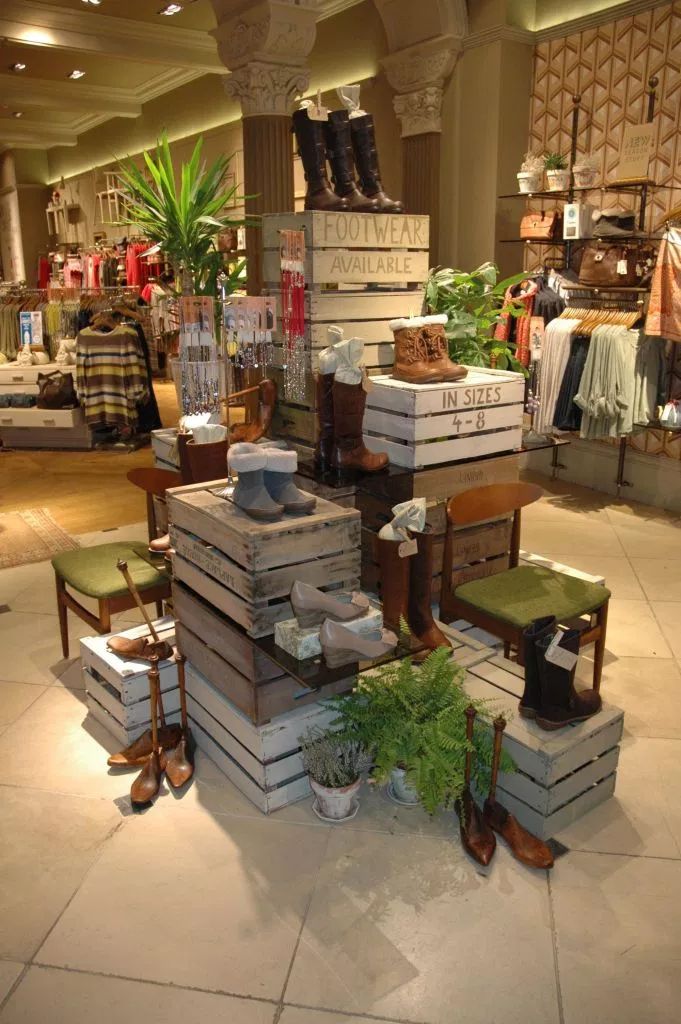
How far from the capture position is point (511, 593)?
10.1 ft

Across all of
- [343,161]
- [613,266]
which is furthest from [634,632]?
[613,266]

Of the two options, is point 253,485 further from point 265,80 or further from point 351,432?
point 265,80

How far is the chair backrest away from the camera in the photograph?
3232mm

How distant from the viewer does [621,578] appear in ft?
14.9

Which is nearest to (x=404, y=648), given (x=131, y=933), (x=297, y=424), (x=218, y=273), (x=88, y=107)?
(x=131, y=933)

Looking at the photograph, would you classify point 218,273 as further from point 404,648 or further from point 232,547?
point 404,648

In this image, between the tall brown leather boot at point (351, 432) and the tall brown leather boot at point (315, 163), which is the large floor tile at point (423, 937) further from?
the tall brown leather boot at point (315, 163)

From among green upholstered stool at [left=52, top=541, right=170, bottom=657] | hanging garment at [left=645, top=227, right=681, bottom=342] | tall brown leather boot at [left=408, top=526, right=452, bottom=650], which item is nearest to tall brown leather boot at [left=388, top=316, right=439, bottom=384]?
tall brown leather boot at [left=408, top=526, right=452, bottom=650]

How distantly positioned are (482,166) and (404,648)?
17.4ft

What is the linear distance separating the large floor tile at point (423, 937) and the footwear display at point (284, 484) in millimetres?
999

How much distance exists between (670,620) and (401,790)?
1.99 meters

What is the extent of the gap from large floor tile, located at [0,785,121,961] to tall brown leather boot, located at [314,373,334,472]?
1393 mm

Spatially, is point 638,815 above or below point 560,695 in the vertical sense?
below

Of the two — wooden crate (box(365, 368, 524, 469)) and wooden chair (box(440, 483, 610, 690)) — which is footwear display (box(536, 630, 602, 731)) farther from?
wooden crate (box(365, 368, 524, 469))
